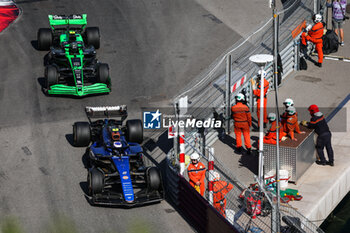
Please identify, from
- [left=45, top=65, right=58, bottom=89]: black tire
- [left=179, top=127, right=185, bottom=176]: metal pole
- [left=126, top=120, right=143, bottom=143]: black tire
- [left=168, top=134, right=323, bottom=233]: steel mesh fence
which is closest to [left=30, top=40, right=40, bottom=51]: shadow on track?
[left=45, top=65, right=58, bottom=89]: black tire

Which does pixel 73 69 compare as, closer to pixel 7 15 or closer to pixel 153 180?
pixel 153 180

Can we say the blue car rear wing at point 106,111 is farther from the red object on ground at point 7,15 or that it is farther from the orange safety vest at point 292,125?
the red object on ground at point 7,15

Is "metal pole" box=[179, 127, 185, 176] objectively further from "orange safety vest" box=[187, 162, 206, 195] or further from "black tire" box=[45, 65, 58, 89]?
"black tire" box=[45, 65, 58, 89]

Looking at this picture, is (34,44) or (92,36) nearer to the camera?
(92,36)

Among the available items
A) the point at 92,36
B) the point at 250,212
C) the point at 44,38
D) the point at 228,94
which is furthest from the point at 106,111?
the point at 44,38

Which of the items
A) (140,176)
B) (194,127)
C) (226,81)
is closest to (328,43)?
(226,81)

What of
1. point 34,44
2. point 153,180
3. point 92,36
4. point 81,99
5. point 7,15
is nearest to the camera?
point 153,180

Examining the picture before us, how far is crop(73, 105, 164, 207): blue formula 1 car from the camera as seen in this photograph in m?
15.7

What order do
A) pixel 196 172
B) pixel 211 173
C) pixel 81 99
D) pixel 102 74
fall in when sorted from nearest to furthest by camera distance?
pixel 211 173 → pixel 196 172 → pixel 102 74 → pixel 81 99

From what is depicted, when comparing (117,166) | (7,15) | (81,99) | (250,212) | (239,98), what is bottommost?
(250,212)

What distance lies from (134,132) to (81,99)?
360cm

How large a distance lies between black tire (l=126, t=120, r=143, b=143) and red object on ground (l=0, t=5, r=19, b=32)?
10385 mm

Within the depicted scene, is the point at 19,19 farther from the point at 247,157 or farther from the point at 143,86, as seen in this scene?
the point at 247,157

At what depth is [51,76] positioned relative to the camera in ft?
67.9
